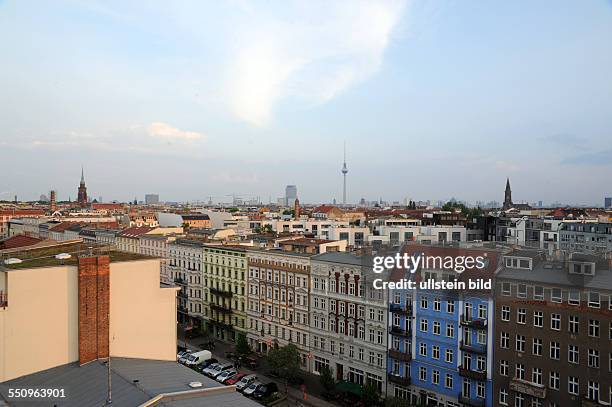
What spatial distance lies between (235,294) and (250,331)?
14.3 ft

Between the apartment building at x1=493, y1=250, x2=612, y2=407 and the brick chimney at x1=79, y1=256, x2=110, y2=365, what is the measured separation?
22.5 m

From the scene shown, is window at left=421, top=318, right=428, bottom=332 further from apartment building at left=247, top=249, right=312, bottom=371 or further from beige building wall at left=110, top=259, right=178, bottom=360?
beige building wall at left=110, top=259, right=178, bottom=360

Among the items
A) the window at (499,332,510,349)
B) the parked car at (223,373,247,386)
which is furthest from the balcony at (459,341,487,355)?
the parked car at (223,373,247,386)

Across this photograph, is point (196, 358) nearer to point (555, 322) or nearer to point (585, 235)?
point (555, 322)

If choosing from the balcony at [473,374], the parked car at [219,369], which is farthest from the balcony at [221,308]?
the balcony at [473,374]

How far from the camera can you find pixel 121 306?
794 inches

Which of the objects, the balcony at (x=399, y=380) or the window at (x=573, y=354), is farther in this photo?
the balcony at (x=399, y=380)

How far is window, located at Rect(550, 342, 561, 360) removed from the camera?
2767 centimetres

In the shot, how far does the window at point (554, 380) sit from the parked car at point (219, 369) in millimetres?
24697

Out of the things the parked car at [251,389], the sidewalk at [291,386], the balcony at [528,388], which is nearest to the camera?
the balcony at [528,388]

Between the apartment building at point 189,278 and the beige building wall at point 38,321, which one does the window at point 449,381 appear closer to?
the beige building wall at point 38,321

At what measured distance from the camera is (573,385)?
27.0 metres

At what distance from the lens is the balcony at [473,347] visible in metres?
30.5

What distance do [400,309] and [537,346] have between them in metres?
9.40
